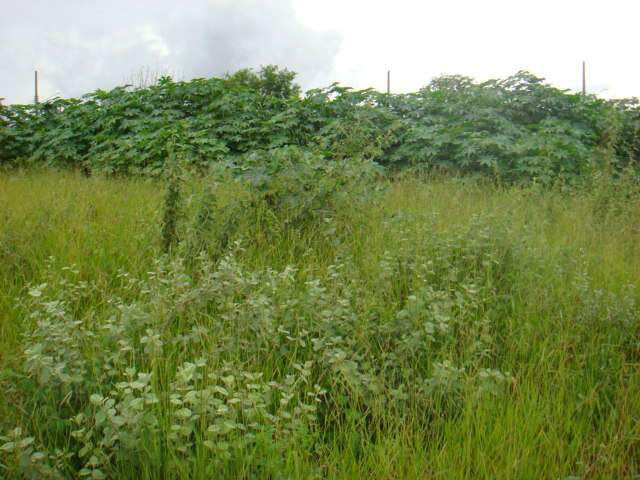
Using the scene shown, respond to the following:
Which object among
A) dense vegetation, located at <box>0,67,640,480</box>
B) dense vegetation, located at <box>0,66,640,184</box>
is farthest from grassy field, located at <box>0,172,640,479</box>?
dense vegetation, located at <box>0,66,640,184</box>

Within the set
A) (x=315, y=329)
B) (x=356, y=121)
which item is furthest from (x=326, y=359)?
(x=356, y=121)

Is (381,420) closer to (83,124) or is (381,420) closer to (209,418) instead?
(209,418)

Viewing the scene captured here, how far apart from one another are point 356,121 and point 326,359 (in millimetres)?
6691

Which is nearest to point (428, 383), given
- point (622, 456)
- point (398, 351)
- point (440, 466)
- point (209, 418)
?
point (398, 351)

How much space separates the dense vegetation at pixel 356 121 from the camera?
8.12 meters

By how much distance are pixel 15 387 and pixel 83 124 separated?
905 cm

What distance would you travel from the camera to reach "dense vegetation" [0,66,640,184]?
8117 millimetres

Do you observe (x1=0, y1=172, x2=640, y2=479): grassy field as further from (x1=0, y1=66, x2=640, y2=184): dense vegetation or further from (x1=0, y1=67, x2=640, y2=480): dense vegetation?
(x1=0, y1=66, x2=640, y2=184): dense vegetation

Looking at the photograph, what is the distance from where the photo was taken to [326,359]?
267 centimetres

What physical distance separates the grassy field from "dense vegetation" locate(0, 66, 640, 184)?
379 cm

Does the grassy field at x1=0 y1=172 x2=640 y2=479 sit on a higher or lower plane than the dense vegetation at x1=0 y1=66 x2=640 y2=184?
lower

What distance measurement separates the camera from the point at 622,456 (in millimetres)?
2254

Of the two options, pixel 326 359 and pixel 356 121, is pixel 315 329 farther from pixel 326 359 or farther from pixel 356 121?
pixel 356 121

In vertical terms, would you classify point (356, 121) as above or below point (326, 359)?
above
